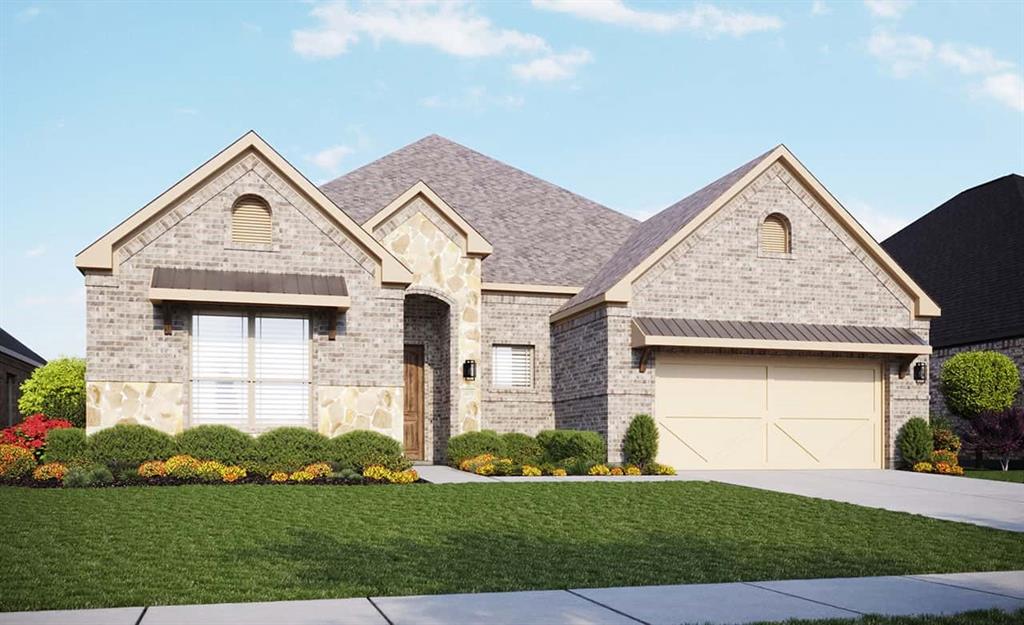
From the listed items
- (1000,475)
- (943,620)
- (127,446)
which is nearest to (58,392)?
(127,446)

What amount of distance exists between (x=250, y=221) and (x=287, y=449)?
4.94 metres

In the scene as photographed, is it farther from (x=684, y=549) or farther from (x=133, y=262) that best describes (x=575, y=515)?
(x=133, y=262)

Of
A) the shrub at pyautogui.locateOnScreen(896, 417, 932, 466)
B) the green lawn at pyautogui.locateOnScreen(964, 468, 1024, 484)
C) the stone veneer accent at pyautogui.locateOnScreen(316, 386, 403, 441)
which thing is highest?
the stone veneer accent at pyautogui.locateOnScreen(316, 386, 403, 441)

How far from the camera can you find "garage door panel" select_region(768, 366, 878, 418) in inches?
937

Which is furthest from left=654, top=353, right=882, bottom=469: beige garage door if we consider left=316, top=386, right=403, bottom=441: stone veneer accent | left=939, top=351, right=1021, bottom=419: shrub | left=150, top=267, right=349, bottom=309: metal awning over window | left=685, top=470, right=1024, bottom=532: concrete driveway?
left=150, top=267, right=349, bottom=309: metal awning over window

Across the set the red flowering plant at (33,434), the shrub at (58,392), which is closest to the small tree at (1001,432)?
the red flowering plant at (33,434)

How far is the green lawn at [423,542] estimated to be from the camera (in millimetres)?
8898

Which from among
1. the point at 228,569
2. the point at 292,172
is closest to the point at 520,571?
the point at 228,569

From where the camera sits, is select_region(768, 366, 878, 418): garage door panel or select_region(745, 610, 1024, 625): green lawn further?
select_region(768, 366, 878, 418): garage door panel

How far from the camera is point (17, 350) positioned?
3825cm

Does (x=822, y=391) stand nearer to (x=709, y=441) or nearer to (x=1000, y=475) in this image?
(x=709, y=441)

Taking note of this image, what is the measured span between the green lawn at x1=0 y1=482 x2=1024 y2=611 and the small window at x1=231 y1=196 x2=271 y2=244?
587 cm

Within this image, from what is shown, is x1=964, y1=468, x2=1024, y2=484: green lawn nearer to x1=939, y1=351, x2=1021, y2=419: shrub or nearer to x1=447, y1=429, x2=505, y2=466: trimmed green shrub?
x1=939, y1=351, x2=1021, y2=419: shrub

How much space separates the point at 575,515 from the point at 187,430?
343 inches
